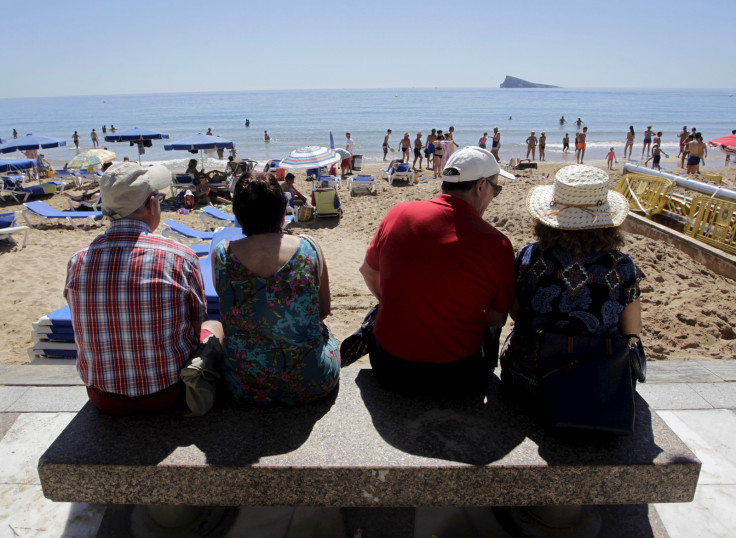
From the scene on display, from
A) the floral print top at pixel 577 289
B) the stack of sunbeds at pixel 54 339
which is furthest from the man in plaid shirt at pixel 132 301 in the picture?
the stack of sunbeds at pixel 54 339

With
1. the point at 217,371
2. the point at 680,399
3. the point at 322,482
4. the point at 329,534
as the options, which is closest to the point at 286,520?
the point at 329,534

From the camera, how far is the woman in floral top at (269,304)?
6.32ft

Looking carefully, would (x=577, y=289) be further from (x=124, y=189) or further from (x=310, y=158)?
(x=310, y=158)

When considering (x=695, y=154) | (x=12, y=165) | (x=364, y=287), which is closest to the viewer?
(x=364, y=287)

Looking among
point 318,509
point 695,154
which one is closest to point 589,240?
point 318,509

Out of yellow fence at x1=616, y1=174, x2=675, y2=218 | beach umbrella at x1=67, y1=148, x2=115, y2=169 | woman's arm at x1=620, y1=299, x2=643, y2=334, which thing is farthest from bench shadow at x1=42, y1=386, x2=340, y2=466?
beach umbrella at x1=67, y1=148, x2=115, y2=169

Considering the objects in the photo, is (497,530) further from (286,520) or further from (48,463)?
(48,463)

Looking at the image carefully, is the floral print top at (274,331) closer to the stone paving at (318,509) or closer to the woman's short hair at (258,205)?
the woman's short hair at (258,205)

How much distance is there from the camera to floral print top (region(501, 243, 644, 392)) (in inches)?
75.8

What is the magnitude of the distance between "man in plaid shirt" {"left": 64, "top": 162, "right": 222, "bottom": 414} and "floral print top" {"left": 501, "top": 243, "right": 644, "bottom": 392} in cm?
138

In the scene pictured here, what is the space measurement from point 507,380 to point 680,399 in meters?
1.56

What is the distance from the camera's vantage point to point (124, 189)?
1882 millimetres

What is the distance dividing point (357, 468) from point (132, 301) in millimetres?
1031

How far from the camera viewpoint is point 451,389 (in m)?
2.21
